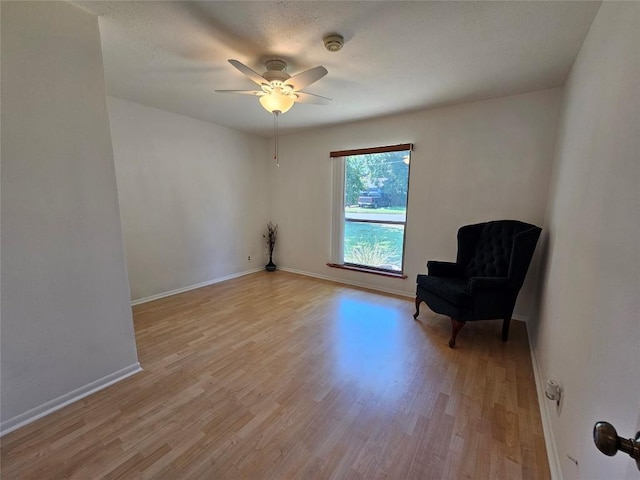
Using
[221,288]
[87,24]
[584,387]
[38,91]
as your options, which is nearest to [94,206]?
[38,91]

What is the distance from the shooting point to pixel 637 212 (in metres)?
0.76

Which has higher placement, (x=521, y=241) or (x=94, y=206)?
(x=94, y=206)

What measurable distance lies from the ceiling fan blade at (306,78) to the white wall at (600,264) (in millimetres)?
1505

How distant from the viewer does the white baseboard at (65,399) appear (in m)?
1.56

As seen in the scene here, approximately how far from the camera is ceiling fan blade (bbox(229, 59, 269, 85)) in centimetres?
182

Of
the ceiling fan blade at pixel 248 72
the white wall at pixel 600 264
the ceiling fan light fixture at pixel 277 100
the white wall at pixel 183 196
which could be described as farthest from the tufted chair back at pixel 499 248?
the white wall at pixel 183 196

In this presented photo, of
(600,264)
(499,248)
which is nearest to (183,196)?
(499,248)

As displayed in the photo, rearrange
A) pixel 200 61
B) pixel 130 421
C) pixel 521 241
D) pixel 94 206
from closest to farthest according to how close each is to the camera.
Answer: pixel 130 421 → pixel 94 206 → pixel 200 61 → pixel 521 241

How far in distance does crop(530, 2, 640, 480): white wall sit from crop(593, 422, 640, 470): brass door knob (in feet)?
0.32

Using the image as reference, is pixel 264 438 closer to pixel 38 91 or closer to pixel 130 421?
pixel 130 421

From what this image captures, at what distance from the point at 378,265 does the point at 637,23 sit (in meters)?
3.38

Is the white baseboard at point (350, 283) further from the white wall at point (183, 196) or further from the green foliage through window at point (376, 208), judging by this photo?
the white wall at point (183, 196)

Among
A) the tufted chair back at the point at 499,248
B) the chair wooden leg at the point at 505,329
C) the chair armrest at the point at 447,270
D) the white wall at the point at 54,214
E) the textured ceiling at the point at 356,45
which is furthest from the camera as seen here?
the chair armrest at the point at 447,270

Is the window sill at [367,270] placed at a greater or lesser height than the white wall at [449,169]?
lesser
